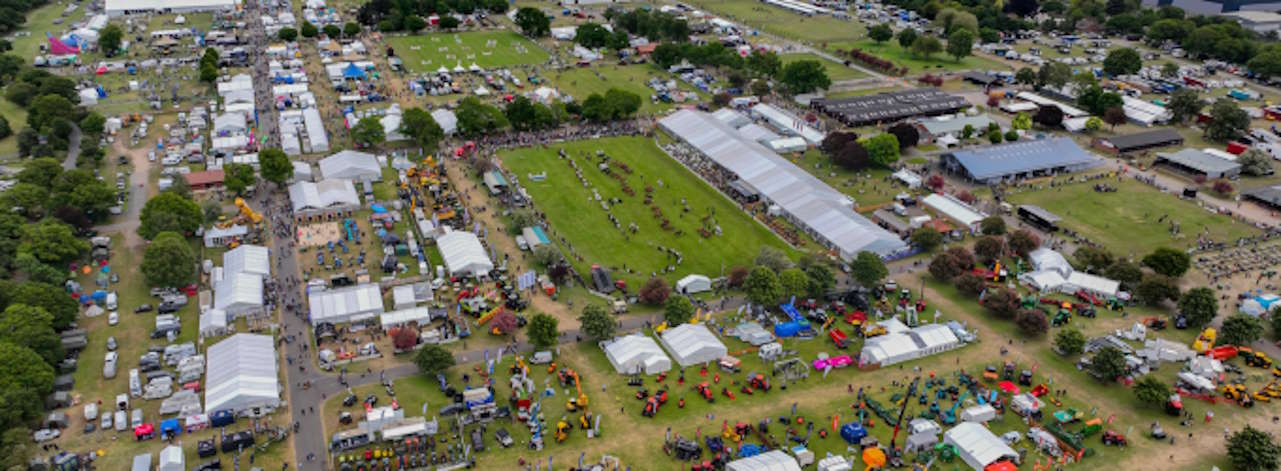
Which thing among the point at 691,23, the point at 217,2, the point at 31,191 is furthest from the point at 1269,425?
the point at 217,2

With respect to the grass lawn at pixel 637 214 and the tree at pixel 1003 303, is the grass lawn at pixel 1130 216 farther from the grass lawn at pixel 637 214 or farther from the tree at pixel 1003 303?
the grass lawn at pixel 637 214

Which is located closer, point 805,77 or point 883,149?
point 883,149

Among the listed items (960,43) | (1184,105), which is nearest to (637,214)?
(1184,105)

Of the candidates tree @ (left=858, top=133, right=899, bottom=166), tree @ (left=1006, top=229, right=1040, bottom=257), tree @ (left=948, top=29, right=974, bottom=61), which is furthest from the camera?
tree @ (left=948, top=29, right=974, bottom=61)

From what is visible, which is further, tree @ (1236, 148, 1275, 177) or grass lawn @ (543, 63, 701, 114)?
grass lawn @ (543, 63, 701, 114)

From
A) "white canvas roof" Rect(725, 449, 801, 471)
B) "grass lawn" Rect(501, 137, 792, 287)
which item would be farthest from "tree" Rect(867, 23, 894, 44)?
"white canvas roof" Rect(725, 449, 801, 471)

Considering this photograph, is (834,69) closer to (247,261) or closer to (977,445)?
(977,445)

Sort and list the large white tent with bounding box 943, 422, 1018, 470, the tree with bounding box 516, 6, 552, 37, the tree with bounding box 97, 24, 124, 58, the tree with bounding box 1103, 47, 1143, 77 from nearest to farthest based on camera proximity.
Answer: the large white tent with bounding box 943, 422, 1018, 470 < the tree with bounding box 1103, 47, 1143, 77 < the tree with bounding box 97, 24, 124, 58 < the tree with bounding box 516, 6, 552, 37

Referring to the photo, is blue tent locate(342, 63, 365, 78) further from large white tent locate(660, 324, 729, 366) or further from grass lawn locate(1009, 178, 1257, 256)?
grass lawn locate(1009, 178, 1257, 256)
